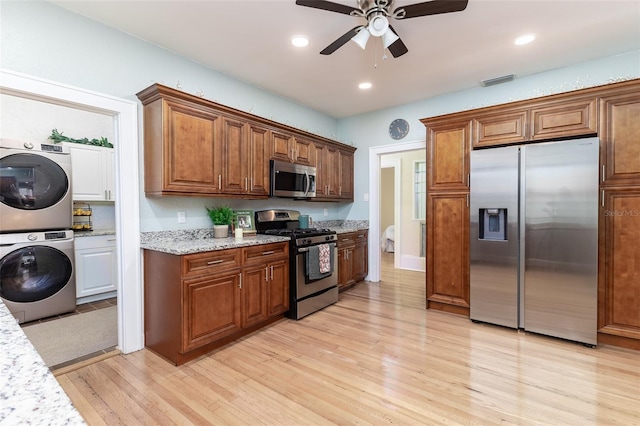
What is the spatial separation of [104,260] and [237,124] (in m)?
2.72

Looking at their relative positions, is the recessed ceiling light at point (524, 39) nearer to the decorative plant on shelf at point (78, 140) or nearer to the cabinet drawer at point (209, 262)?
the cabinet drawer at point (209, 262)

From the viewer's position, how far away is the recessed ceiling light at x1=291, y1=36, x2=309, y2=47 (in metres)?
2.76

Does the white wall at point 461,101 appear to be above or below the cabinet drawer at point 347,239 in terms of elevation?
above

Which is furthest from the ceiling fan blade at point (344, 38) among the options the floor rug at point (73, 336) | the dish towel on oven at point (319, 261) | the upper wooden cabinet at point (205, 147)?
the floor rug at point (73, 336)

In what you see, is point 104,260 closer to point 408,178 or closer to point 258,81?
point 258,81

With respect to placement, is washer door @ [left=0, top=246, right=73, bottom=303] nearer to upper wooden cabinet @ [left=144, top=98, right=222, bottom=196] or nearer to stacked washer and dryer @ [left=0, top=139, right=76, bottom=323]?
stacked washer and dryer @ [left=0, top=139, right=76, bottom=323]

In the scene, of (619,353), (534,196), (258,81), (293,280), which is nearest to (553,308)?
(619,353)

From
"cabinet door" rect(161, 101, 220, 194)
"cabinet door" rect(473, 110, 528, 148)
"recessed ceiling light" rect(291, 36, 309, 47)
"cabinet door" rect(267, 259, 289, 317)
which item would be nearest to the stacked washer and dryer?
"cabinet door" rect(161, 101, 220, 194)

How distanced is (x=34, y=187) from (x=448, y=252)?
4733 mm

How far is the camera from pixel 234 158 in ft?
10.3

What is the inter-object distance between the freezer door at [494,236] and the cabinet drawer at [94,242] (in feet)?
15.0

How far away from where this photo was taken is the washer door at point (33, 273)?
313 centimetres

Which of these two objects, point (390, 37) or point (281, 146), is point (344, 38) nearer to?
point (390, 37)

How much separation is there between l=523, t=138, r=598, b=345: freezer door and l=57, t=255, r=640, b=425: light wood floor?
0.82 feet
